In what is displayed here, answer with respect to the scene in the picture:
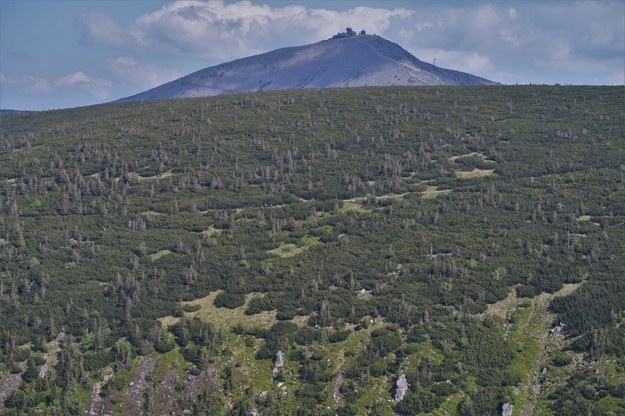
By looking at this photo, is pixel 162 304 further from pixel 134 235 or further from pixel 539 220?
pixel 539 220

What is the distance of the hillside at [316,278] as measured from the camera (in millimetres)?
87375

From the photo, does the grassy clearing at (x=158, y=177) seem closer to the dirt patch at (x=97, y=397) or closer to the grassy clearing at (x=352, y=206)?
the grassy clearing at (x=352, y=206)

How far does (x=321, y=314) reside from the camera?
98812 mm

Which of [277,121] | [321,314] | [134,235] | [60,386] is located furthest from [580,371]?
[277,121]

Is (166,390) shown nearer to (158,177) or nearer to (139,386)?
(139,386)

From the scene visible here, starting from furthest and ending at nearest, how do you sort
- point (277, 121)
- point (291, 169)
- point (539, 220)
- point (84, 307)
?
1. point (277, 121)
2. point (291, 169)
3. point (539, 220)
4. point (84, 307)

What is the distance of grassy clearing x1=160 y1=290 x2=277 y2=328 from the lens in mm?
99562

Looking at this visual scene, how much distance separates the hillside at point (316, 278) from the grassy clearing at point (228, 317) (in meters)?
0.32

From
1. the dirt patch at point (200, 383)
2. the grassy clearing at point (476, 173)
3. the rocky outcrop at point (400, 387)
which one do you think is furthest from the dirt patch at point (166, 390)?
the grassy clearing at point (476, 173)

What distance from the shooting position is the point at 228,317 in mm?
101188

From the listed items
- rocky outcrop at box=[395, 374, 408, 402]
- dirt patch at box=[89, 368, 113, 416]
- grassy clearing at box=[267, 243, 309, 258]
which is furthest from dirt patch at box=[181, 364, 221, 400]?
grassy clearing at box=[267, 243, 309, 258]

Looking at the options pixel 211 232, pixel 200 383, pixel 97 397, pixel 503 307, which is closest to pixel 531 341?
pixel 503 307

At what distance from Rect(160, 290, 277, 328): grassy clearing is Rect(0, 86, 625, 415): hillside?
32 cm

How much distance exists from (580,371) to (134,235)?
64932 mm
